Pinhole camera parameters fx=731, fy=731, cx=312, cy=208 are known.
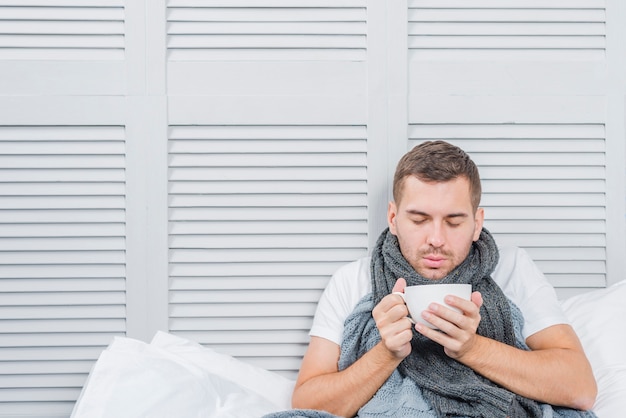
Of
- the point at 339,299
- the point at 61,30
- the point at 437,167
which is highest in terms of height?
the point at 61,30

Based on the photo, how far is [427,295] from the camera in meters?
1.17

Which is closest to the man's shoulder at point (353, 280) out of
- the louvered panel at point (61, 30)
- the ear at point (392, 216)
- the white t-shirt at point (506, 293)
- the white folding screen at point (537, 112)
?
the white t-shirt at point (506, 293)

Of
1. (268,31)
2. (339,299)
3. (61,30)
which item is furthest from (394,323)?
(61,30)

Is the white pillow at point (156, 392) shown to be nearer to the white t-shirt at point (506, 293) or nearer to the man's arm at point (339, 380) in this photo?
the man's arm at point (339, 380)

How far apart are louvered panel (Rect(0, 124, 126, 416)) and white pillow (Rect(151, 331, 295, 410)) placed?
7.2 inches

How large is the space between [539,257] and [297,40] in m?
0.76

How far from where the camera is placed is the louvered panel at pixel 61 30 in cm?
165

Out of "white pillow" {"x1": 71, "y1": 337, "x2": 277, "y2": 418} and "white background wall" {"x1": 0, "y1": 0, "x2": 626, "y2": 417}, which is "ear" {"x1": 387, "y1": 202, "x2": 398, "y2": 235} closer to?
"white background wall" {"x1": 0, "y1": 0, "x2": 626, "y2": 417}

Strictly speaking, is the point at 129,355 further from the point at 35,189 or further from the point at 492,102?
the point at 492,102

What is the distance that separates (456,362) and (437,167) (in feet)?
1.22

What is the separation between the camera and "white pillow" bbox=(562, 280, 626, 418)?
1.35 metres

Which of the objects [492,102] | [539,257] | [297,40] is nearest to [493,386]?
[539,257]

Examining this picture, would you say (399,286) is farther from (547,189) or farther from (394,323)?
(547,189)

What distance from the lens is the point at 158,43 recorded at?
5.42 feet
